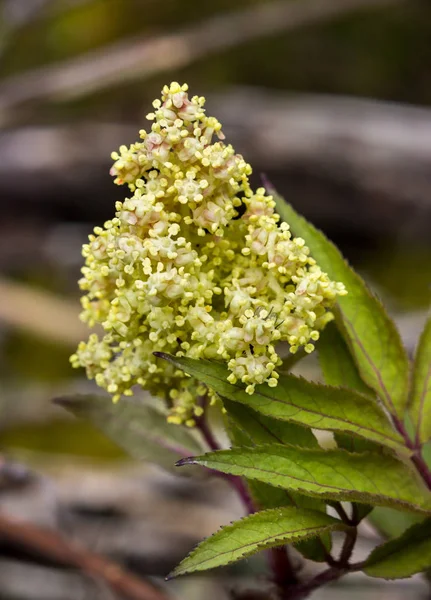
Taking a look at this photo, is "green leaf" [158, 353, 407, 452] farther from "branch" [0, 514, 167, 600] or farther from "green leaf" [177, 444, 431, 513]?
"branch" [0, 514, 167, 600]

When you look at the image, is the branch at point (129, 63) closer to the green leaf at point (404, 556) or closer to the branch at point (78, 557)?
the branch at point (78, 557)

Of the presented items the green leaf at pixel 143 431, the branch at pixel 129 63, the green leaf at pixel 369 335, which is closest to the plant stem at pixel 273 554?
the green leaf at pixel 143 431

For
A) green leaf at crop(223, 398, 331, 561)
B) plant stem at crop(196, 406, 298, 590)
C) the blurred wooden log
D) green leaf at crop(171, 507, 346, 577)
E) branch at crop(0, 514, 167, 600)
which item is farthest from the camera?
the blurred wooden log

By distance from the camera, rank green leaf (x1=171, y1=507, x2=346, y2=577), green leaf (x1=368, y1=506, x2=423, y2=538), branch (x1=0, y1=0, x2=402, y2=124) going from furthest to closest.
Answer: branch (x1=0, y1=0, x2=402, y2=124)
green leaf (x1=368, y1=506, x2=423, y2=538)
green leaf (x1=171, y1=507, x2=346, y2=577)

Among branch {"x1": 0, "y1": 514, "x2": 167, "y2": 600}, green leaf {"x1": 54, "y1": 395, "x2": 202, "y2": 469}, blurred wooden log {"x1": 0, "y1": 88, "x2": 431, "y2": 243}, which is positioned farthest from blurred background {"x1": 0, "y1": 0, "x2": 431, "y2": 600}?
green leaf {"x1": 54, "y1": 395, "x2": 202, "y2": 469}

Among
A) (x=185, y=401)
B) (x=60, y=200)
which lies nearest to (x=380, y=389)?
(x=185, y=401)

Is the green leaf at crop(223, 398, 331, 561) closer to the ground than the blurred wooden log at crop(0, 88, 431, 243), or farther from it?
closer to the ground

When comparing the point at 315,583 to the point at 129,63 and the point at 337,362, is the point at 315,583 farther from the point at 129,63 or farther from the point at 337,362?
the point at 129,63
